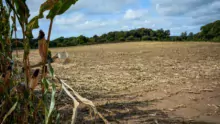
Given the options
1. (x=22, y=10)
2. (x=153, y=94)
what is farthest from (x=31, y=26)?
(x=153, y=94)

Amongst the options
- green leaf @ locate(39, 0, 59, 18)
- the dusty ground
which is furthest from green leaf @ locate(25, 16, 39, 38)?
the dusty ground

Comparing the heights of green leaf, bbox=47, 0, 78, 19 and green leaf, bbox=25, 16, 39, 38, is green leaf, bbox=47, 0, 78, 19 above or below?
above

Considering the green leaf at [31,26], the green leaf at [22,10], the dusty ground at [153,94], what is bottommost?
the dusty ground at [153,94]

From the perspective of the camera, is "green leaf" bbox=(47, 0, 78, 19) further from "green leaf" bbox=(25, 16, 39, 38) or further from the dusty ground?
the dusty ground

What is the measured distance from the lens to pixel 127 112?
6.52ft

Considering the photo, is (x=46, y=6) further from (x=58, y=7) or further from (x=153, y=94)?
(x=153, y=94)

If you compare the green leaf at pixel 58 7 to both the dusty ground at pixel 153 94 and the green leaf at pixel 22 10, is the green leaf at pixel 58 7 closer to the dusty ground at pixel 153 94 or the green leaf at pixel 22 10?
the green leaf at pixel 22 10

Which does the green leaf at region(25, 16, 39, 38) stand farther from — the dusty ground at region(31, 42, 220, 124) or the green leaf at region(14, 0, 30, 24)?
the dusty ground at region(31, 42, 220, 124)

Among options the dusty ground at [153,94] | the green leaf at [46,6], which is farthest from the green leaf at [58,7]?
the dusty ground at [153,94]

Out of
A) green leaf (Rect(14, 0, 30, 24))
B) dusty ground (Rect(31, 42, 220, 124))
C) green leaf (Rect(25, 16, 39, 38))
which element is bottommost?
dusty ground (Rect(31, 42, 220, 124))

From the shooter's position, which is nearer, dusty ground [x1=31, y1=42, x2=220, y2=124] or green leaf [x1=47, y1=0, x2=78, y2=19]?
green leaf [x1=47, y1=0, x2=78, y2=19]

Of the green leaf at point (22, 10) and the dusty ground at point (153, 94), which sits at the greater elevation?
the green leaf at point (22, 10)

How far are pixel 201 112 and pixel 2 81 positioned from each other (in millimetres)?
1604

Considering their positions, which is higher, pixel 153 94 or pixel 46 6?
pixel 46 6
